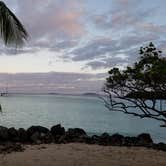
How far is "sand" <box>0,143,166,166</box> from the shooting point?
1276cm

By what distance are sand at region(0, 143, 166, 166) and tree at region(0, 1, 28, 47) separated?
4.06m

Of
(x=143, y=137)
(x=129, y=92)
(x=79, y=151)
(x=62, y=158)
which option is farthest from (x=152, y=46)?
(x=143, y=137)

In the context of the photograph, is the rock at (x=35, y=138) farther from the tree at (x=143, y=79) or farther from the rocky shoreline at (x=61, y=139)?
the tree at (x=143, y=79)

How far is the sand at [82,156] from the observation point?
1276 cm

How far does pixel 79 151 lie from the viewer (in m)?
15.1

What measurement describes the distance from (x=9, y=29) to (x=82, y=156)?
218 inches

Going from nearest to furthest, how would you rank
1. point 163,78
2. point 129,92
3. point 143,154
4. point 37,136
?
1. point 163,78
2. point 129,92
3. point 143,154
4. point 37,136

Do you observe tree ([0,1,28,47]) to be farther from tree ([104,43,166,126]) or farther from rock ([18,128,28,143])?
rock ([18,128,28,143])

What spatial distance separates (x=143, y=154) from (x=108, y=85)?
14.2 feet

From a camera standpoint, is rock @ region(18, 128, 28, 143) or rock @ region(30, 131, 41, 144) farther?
rock @ region(18, 128, 28, 143)

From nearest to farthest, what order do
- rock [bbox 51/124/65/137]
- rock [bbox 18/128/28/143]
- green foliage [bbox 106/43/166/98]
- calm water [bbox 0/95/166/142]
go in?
green foliage [bbox 106/43/166/98], rock [bbox 18/128/28/143], rock [bbox 51/124/65/137], calm water [bbox 0/95/166/142]

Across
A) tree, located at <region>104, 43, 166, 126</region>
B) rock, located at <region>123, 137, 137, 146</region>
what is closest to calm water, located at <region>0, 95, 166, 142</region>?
rock, located at <region>123, 137, 137, 146</region>

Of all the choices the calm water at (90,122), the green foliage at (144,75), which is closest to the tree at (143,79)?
the green foliage at (144,75)

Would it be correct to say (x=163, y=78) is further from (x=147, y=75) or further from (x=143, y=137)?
(x=143, y=137)
